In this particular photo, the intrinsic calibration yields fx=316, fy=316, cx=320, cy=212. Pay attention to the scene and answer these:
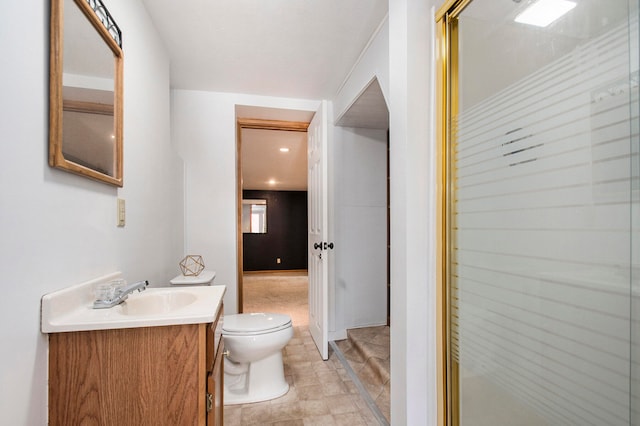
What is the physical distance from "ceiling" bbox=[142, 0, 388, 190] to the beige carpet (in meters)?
2.40

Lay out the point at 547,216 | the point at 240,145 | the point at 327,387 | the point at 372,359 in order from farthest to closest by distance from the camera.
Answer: the point at 240,145 → the point at 372,359 → the point at 327,387 → the point at 547,216

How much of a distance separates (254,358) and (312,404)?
0.46 metres

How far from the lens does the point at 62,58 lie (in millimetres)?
941

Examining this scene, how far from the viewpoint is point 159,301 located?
50.7 inches

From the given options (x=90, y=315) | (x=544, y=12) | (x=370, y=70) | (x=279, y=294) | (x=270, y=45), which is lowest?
(x=279, y=294)

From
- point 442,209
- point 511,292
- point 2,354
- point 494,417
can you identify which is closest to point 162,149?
point 2,354

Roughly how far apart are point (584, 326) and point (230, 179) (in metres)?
2.63

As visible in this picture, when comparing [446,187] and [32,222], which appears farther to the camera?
[446,187]

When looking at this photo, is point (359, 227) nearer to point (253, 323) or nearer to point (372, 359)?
point (372, 359)

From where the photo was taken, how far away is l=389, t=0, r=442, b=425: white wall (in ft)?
4.19

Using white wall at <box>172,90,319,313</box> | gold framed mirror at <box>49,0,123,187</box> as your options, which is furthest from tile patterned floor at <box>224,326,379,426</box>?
gold framed mirror at <box>49,0,123,187</box>

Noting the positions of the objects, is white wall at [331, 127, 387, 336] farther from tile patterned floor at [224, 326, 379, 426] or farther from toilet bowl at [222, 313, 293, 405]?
toilet bowl at [222, 313, 293, 405]

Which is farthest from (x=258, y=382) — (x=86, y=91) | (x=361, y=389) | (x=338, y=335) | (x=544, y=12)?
(x=544, y=12)

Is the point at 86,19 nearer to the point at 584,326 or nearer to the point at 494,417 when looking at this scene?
the point at 584,326
